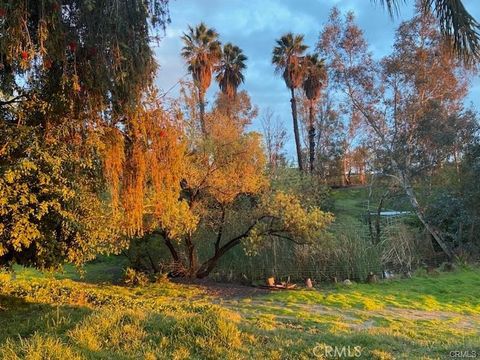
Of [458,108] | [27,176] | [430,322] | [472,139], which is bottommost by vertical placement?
[430,322]

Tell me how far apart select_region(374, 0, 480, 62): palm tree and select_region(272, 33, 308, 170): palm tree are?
2564 cm

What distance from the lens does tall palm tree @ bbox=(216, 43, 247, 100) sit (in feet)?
99.9

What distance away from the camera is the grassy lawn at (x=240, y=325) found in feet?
16.0

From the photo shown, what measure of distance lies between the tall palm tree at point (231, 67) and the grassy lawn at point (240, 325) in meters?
19.6

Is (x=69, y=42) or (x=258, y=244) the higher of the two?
(x=69, y=42)

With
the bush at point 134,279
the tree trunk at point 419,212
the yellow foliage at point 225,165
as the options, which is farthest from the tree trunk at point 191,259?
the tree trunk at point 419,212

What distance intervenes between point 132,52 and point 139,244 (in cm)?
1143

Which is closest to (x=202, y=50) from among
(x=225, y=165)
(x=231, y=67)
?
(x=231, y=67)

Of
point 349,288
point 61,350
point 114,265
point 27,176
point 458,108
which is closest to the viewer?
point 61,350

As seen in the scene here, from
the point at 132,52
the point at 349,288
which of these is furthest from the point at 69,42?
the point at 349,288

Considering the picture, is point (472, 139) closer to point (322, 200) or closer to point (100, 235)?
point (322, 200)

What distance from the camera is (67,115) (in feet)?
21.8

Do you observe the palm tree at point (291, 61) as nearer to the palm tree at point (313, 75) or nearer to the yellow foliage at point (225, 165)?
the palm tree at point (313, 75)

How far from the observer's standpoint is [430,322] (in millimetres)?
8875
